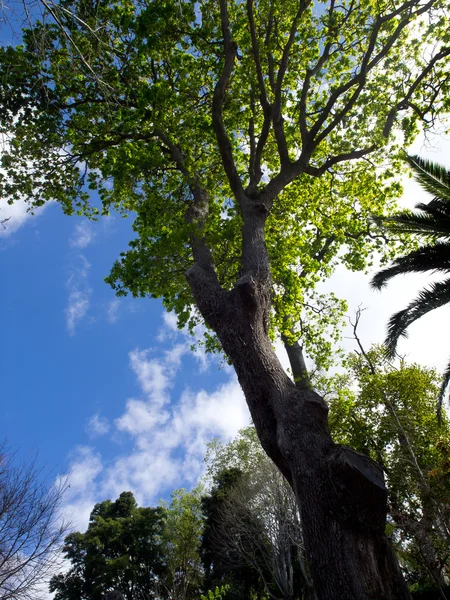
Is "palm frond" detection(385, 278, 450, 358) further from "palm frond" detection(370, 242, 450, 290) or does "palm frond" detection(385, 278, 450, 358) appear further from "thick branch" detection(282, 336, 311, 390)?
"thick branch" detection(282, 336, 311, 390)

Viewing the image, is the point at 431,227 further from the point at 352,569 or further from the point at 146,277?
the point at 352,569

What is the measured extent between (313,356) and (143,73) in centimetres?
759

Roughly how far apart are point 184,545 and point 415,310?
21055mm

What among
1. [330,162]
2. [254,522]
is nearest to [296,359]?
[330,162]

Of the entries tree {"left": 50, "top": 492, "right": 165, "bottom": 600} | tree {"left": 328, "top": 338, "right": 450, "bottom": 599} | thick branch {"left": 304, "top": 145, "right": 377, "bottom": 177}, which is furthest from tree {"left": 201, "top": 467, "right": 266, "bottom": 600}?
thick branch {"left": 304, "top": 145, "right": 377, "bottom": 177}

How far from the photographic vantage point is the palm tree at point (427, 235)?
917cm

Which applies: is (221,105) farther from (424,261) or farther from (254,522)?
(254,522)

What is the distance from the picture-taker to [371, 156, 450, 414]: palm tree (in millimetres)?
9172

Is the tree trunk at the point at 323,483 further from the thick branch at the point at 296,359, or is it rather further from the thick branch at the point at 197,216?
the thick branch at the point at 296,359

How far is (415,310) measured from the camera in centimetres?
978

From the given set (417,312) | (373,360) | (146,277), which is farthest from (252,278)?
(373,360)

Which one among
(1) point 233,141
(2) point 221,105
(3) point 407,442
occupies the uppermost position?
(1) point 233,141

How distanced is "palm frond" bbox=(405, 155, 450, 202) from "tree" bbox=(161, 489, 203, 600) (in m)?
22.2

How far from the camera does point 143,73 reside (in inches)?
321
